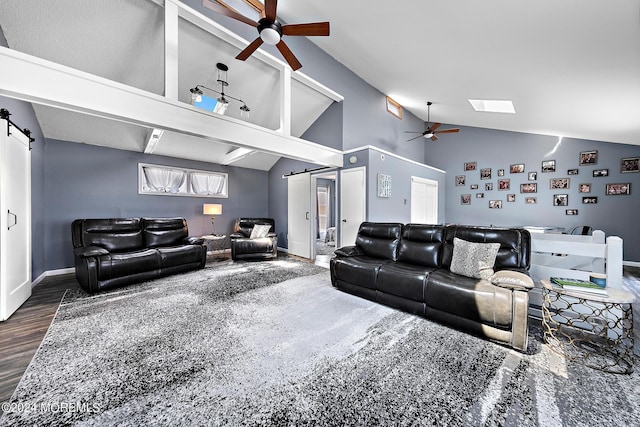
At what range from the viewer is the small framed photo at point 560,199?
5.43 m

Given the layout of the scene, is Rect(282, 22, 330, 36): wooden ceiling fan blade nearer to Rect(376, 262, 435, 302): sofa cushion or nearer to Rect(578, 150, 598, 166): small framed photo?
Rect(376, 262, 435, 302): sofa cushion

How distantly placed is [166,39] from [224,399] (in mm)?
3828

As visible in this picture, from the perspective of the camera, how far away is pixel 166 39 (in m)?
2.93

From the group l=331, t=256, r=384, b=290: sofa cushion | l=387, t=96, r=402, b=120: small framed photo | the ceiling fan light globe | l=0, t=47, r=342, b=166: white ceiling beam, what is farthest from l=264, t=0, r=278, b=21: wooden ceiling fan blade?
l=387, t=96, r=402, b=120: small framed photo

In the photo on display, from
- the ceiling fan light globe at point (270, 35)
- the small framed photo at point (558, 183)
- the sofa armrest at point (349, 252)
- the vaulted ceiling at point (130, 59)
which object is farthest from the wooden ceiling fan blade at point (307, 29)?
the small framed photo at point (558, 183)

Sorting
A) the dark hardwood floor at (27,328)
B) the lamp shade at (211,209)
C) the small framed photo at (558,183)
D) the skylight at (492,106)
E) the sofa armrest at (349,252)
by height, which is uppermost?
the skylight at (492,106)

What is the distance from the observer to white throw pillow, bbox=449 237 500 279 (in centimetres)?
238

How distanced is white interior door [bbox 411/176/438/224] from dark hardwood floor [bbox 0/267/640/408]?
3567 mm

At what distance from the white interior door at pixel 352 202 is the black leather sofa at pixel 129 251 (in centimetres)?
287

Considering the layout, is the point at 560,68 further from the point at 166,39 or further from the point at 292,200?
the point at 292,200

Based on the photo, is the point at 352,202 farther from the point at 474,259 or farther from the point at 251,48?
the point at 251,48

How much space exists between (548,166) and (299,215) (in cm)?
608

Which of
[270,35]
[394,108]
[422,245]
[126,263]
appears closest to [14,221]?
[126,263]

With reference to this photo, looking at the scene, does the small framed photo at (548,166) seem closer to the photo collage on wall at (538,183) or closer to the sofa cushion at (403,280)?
the photo collage on wall at (538,183)
